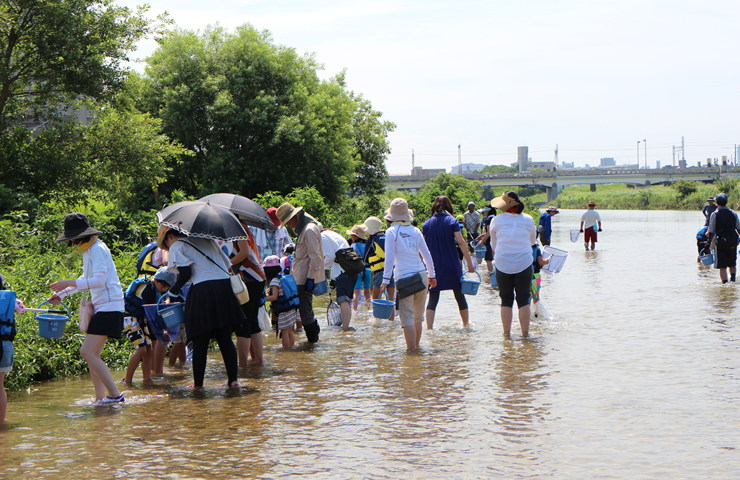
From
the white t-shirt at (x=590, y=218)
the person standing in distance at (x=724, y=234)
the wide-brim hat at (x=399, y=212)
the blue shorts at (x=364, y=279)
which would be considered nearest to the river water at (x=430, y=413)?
the wide-brim hat at (x=399, y=212)

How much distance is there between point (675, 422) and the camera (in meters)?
5.68

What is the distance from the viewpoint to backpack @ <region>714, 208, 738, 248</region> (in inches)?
A: 588

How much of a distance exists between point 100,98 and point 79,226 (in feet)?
50.6

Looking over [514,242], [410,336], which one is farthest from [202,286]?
[514,242]

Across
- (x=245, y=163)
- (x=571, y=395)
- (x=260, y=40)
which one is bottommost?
(x=571, y=395)

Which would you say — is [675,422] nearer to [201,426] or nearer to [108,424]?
[201,426]

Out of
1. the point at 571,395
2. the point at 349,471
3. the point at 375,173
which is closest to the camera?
the point at 349,471

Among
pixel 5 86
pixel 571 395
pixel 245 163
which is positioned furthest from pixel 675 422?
pixel 245 163

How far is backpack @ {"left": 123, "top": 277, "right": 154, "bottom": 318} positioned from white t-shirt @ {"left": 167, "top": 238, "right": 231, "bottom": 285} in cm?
64

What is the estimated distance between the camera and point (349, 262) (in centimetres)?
1043

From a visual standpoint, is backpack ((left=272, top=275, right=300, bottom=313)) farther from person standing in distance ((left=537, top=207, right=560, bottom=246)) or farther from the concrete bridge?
the concrete bridge

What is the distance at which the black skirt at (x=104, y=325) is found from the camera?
623cm

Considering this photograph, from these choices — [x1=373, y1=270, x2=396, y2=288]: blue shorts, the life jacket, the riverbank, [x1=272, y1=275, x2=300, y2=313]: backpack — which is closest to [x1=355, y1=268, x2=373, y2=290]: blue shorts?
[x1=373, y1=270, x2=396, y2=288]: blue shorts

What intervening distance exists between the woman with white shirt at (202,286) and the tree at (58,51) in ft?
45.2
